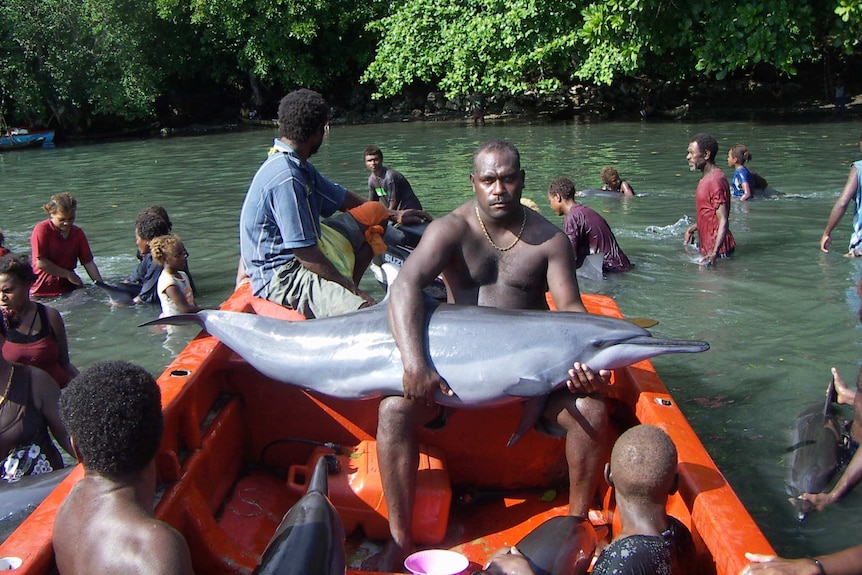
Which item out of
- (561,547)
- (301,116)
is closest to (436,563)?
(561,547)

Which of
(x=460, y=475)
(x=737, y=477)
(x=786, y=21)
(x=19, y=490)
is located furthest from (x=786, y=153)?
(x=19, y=490)

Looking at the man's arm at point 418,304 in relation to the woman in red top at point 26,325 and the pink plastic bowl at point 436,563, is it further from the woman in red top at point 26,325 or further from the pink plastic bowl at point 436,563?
the woman in red top at point 26,325

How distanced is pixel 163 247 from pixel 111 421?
17.8ft

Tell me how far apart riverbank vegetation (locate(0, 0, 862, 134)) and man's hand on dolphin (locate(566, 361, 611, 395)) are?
20.7m

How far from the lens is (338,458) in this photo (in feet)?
14.0

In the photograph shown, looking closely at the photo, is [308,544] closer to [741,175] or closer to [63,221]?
[63,221]

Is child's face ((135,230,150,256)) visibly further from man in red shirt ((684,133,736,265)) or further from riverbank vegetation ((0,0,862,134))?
riverbank vegetation ((0,0,862,134))

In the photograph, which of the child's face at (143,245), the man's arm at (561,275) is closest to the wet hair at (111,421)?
the man's arm at (561,275)

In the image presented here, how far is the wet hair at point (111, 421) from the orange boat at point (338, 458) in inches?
30.7

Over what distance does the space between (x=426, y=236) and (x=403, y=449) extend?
1034mm

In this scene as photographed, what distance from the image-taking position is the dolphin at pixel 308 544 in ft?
9.31

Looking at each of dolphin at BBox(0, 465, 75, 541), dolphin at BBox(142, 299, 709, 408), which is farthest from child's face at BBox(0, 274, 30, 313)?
dolphin at BBox(142, 299, 709, 408)

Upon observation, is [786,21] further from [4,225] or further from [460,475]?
[460,475]

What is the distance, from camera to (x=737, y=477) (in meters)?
5.19
